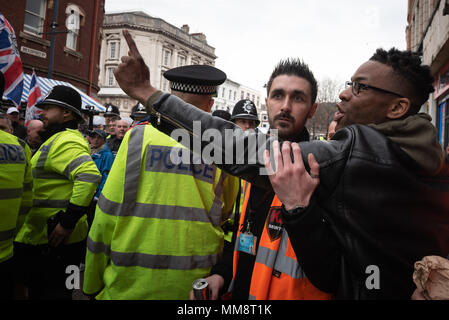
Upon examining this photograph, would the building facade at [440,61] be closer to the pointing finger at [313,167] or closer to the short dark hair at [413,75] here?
the short dark hair at [413,75]

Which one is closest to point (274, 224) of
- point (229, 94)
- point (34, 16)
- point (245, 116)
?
point (245, 116)

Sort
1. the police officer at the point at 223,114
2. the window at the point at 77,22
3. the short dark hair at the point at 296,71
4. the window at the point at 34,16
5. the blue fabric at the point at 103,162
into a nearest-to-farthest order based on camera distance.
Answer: the short dark hair at the point at 296,71, the blue fabric at the point at 103,162, the police officer at the point at 223,114, the window at the point at 34,16, the window at the point at 77,22

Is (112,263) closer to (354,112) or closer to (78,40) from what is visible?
(354,112)

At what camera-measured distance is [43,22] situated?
14.6 metres

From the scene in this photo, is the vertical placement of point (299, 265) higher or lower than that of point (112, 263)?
higher

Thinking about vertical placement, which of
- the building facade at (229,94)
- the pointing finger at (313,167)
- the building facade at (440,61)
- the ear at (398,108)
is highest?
the building facade at (229,94)

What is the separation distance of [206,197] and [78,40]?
60.6 ft

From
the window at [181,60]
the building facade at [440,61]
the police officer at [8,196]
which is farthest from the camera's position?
the window at [181,60]

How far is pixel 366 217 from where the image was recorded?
1132mm

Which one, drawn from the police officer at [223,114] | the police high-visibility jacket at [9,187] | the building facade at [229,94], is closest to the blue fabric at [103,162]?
the police officer at [223,114]

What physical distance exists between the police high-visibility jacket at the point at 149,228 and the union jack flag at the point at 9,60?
260cm

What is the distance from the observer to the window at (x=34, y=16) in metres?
14.0

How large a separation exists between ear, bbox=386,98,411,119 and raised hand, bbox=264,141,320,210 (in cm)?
55

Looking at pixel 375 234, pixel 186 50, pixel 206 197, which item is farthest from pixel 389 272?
pixel 186 50
